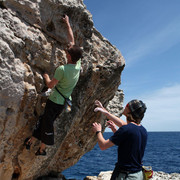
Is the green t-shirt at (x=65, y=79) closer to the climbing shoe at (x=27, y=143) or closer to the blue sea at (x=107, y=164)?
the climbing shoe at (x=27, y=143)

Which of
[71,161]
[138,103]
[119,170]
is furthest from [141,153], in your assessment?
[71,161]

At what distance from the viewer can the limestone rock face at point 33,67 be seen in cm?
561

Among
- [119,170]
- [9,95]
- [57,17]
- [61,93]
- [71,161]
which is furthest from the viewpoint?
[71,161]

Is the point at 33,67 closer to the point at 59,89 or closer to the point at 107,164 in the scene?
the point at 59,89

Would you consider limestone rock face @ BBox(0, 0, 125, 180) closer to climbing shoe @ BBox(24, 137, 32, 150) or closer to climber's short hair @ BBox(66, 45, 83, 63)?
climbing shoe @ BBox(24, 137, 32, 150)

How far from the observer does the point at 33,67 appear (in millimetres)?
6398

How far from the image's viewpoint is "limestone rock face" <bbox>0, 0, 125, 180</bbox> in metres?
5.61

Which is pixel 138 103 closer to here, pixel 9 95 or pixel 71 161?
pixel 9 95

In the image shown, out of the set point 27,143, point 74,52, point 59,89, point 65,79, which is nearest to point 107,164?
point 27,143

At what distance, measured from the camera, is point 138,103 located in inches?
181

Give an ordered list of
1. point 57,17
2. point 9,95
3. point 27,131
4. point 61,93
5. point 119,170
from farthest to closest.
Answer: point 57,17 < point 27,131 < point 61,93 < point 9,95 < point 119,170

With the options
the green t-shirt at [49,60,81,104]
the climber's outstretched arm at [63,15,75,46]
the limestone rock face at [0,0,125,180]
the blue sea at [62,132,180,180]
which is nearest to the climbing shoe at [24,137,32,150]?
the limestone rock face at [0,0,125,180]

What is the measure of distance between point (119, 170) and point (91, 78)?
4879 millimetres

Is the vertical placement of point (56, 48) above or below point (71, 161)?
above
